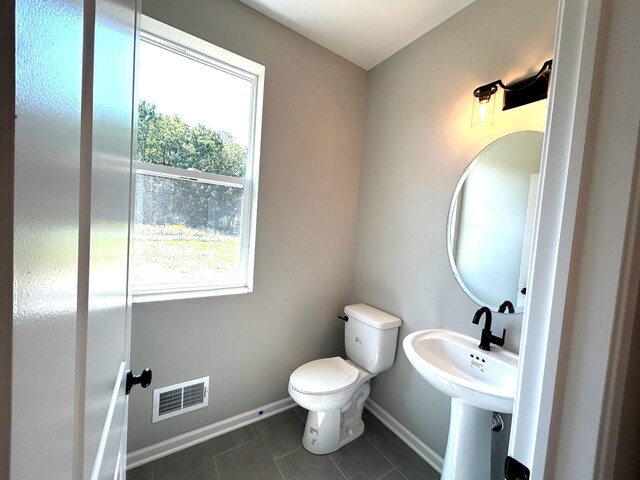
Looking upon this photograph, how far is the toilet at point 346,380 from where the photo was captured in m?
1.53

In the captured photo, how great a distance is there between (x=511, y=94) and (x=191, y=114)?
1716 millimetres

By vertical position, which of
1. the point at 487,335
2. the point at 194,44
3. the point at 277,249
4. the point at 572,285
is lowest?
the point at 487,335

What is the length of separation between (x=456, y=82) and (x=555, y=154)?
1298 millimetres

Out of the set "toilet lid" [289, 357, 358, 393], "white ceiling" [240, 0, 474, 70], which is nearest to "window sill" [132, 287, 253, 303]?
"toilet lid" [289, 357, 358, 393]

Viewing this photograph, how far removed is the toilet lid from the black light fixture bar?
173 centimetres

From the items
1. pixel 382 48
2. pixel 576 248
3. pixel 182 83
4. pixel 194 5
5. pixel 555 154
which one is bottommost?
pixel 576 248

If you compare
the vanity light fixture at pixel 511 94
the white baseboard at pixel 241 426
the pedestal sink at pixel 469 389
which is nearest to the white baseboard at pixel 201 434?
the white baseboard at pixel 241 426

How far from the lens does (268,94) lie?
5.49 feet

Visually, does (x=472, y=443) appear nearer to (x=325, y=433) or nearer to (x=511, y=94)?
(x=325, y=433)

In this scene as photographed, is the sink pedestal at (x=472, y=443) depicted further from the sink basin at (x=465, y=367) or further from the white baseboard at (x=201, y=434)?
the white baseboard at (x=201, y=434)

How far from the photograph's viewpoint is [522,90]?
3.97 feet

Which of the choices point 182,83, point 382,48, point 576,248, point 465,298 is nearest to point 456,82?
point 382,48

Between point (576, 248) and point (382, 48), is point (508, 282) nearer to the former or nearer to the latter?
point (576, 248)

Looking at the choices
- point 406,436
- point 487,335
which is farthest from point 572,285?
point 406,436
